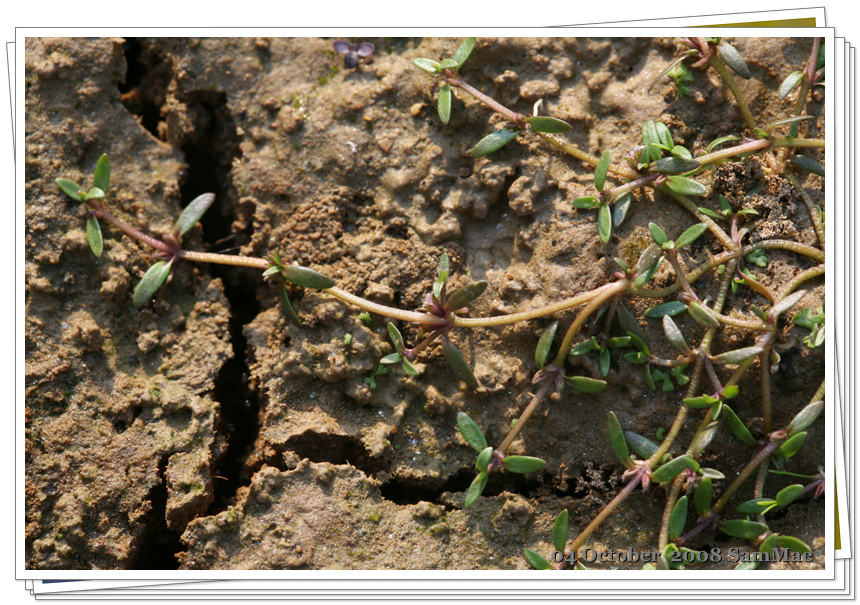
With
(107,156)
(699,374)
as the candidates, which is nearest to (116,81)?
(107,156)

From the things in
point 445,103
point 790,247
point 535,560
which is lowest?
point 535,560

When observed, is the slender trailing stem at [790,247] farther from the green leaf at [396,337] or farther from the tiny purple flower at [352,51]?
the tiny purple flower at [352,51]

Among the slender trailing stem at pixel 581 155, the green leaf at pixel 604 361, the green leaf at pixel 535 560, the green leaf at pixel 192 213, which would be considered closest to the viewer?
the green leaf at pixel 535 560

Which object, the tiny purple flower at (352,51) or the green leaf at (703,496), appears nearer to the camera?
the green leaf at (703,496)

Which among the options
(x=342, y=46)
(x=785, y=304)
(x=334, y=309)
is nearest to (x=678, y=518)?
(x=785, y=304)

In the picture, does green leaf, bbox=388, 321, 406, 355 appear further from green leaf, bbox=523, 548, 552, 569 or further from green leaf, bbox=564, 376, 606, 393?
green leaf, bbox=523, 548, 552, 569

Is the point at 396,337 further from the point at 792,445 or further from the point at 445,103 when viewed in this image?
the point at 792,445

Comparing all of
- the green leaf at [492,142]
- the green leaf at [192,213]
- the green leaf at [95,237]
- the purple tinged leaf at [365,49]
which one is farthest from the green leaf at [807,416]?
the green leaf at [95,237]

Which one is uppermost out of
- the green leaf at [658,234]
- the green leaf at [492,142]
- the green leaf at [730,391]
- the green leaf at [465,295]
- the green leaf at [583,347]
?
the green leaf at [492,142]
